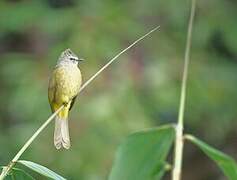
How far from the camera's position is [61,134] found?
1171 millimetres

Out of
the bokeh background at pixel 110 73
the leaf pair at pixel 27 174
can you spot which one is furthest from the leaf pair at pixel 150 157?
the bokeh background at pixel 110 73

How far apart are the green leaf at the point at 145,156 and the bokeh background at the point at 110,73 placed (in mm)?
2344

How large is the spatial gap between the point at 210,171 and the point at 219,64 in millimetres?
781

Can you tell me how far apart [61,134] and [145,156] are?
13 centimetres

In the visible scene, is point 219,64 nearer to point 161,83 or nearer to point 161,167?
point 161,83

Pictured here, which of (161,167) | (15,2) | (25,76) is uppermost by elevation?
(15,2)

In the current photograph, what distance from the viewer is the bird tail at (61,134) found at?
110 centimetres

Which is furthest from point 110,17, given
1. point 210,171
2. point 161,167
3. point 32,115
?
point 161,167

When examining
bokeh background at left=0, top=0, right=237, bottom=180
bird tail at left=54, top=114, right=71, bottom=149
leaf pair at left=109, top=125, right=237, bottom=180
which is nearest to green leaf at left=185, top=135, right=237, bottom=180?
leaf pair at left=109, top=125, right=237, bottom=180

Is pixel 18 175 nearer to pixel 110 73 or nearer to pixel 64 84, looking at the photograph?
pixel 64 84

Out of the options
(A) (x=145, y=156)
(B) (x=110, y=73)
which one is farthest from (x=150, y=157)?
(B) (x=110, y=73)

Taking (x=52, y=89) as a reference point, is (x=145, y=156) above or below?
below

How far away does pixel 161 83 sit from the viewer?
157 inches

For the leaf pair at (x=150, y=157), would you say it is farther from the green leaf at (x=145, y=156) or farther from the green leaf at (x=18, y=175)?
the green leaf at (x=18, y=175)
